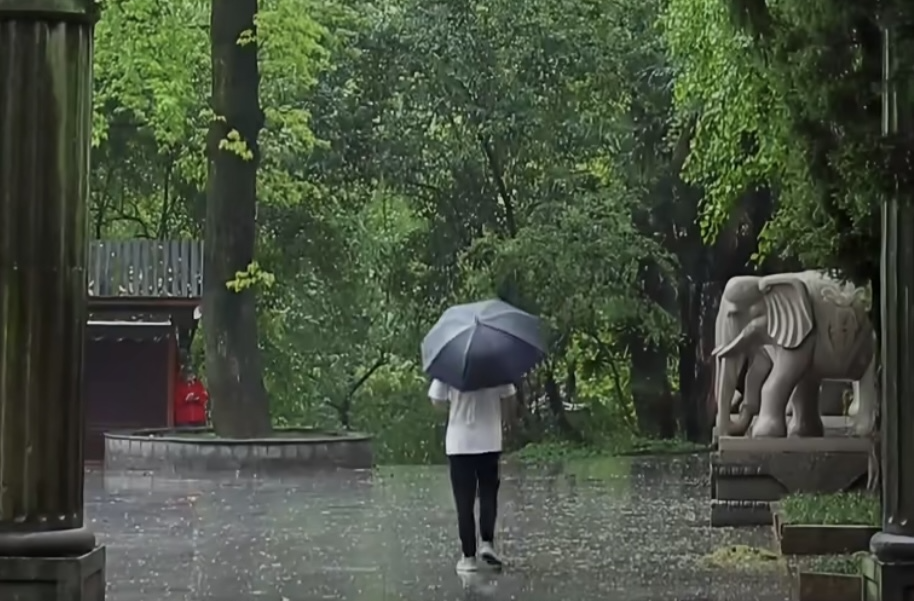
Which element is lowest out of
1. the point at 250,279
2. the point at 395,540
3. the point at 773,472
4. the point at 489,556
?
the point at 395,540

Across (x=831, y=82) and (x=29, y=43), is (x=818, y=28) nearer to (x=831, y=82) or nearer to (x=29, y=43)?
(x=831, y=82)

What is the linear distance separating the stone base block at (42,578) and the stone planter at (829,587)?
13.4 ft

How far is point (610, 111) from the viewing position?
3112 centimetres


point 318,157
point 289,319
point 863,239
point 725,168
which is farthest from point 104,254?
point 863,239

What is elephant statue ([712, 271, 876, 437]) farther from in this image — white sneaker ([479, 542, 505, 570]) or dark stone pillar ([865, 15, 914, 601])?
dark stone pillar ([865, 15, 914, 601])

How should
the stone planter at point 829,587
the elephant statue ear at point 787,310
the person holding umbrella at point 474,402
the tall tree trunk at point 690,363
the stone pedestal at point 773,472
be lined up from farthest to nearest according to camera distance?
the tall tree trunk at point 690,363 → the elephant statue ear at point 787,310 → the stone pedestal at point 773,472 → the person holding umbrella at point 474,402 → the stone planter at point 829,587

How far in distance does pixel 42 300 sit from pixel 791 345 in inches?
365

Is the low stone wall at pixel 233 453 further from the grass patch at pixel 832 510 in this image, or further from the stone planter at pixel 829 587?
the stone planter at pixel 829 587

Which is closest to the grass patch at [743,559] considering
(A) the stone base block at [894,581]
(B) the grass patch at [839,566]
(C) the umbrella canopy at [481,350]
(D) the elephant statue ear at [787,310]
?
(B) the grass patch at [839,566]

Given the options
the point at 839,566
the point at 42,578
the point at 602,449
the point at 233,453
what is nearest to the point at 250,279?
the point at 233,453

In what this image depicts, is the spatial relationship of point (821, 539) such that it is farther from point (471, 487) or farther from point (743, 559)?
point (471, 487)

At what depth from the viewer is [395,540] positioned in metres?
14.4

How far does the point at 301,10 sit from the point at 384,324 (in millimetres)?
10146

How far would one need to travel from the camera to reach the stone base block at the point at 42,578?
7891mm
